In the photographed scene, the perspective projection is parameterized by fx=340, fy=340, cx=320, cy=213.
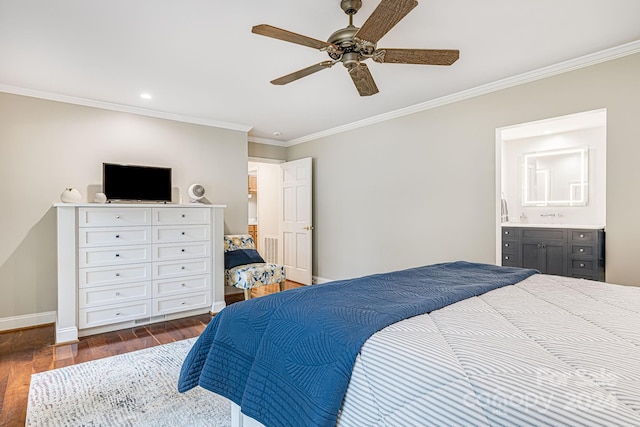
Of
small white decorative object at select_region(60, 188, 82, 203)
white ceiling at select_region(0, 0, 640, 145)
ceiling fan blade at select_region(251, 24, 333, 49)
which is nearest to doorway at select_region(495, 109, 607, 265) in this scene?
white ceiling at select_region(0, 0, 640, 145)

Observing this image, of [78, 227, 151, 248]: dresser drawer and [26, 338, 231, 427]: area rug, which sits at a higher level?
[78, 227, 151, 248]: dresser drawer

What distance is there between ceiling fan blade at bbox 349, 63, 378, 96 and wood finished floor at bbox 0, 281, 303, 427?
2.72m

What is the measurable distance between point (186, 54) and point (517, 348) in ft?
9.46

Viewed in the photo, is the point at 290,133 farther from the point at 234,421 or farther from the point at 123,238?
the point at 234,421

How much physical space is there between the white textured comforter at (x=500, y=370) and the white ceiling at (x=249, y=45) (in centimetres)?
187

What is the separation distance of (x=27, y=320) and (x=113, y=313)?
0.98 m

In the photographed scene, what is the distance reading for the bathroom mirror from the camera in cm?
439

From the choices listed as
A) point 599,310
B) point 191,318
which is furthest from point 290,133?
point 599,310

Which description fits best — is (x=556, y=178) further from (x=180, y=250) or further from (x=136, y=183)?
(x=136, y=183)

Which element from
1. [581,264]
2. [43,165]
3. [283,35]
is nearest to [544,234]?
[581,264]

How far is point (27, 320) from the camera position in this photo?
138 inches

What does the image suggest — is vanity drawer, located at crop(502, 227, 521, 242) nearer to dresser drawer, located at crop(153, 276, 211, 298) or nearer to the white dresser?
the white dresser

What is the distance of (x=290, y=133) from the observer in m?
5.32

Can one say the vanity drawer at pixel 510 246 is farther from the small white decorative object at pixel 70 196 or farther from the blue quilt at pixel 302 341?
the small white decorative object at pixel 70 196
